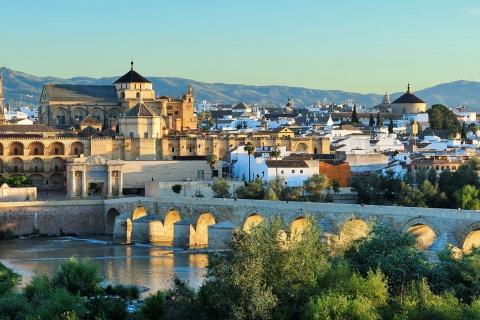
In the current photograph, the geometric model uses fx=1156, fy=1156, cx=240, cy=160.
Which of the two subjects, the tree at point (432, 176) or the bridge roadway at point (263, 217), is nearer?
the bridge roadway at point (263, 217)

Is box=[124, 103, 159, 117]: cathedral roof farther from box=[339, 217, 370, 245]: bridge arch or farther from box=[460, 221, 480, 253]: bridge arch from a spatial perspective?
box=[460, 221, 480, 253]: bridge arch

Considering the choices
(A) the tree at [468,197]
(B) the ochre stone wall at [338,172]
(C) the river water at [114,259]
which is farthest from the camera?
(B) the ochre stone wall at [338,172]

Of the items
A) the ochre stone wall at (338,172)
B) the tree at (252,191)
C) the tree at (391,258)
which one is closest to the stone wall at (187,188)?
the tree at (252,191)

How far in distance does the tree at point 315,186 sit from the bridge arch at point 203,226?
19.0ft

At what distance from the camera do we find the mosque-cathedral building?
6756 cm

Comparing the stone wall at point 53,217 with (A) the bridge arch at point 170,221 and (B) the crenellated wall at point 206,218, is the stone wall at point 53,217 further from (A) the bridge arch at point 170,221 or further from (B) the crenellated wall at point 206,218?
(A) the bridge arch at point 170,221

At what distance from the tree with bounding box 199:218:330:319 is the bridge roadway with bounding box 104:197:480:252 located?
9727mm

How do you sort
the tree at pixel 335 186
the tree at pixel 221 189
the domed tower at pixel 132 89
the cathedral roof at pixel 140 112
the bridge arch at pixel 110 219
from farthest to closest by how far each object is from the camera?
the domed tower at pixel 132 89
the cathedral roof at pixel 140 112
the bridge arch at pixel 110 219
the tree at pixel 335 186
the tree at pixel 221 189

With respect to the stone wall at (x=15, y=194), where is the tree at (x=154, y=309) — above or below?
below

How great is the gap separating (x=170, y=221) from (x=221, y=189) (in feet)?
13.9

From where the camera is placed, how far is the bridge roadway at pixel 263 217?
124ft

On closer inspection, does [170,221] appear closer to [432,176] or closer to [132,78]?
[432,176]

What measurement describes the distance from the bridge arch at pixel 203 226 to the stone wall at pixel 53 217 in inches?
325

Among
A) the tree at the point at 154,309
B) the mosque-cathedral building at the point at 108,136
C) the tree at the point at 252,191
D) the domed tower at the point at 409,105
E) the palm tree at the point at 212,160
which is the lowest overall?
the tree at the point at 154,309
